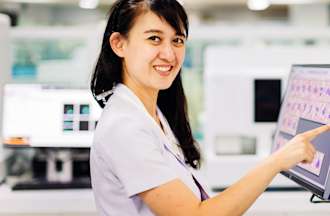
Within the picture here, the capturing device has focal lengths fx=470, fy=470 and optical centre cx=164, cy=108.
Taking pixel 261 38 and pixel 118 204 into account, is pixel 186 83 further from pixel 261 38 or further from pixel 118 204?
pixel 118 204

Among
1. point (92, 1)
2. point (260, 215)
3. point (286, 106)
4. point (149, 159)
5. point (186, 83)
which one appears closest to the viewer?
point (149, 159)

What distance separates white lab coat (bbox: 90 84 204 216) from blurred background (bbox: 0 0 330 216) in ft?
2.46

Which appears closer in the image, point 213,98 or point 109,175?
point 109,175

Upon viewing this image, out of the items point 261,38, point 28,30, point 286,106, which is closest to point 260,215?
point 286,106

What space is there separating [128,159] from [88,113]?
106 centimetres

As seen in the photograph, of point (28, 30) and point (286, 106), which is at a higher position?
point (28, 30)

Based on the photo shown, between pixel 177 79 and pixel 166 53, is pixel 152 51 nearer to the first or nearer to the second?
pixel 166 53

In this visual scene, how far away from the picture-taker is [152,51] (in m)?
1.11

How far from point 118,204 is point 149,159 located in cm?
16

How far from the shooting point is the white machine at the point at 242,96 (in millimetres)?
2076

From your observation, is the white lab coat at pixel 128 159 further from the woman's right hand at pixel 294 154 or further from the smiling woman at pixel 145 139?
the woman's right hand at pixel 294 154

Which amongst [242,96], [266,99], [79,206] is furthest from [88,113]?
[266,99]

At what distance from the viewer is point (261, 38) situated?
2.34 m

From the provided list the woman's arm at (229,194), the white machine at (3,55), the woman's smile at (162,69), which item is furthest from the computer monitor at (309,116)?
Result: the white machine at (3,55)
